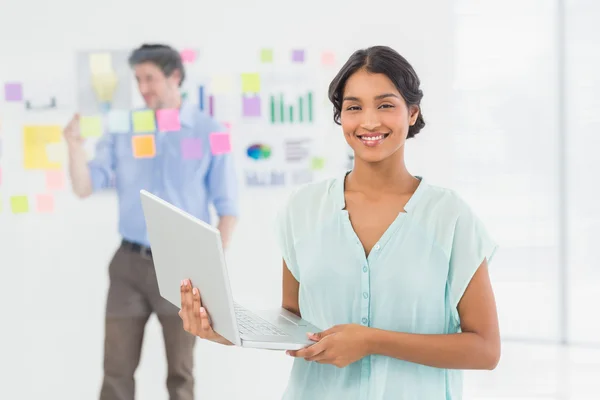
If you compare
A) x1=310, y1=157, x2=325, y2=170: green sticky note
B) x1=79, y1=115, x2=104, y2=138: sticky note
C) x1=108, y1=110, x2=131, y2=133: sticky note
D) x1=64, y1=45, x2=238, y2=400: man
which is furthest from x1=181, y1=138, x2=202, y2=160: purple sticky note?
x1=310, y1=157, x2=325, y2=170: green sticky note

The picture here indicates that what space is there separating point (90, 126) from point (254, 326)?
5.55ft

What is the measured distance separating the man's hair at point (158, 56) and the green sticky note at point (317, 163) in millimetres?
570

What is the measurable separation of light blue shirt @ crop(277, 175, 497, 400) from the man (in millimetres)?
1436

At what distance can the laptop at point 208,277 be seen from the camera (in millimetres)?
1090

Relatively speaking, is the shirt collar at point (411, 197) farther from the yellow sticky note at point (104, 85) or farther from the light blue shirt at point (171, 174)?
the yellow sticky note at point (104, 85)

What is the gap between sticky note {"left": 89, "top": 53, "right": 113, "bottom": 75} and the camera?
268 cm

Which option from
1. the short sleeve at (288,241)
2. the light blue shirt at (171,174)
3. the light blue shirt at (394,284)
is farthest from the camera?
the light blue shirt at (171,174)

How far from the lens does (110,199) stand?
268 centimetres

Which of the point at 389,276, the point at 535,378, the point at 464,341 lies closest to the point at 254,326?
the point at 389,276

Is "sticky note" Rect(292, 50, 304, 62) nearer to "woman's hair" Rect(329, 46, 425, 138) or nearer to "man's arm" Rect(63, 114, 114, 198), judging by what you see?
"man's arm" Rect(63, 114, 114, 198)

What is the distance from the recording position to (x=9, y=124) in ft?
8.84

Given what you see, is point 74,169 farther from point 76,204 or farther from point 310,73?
point 310,73

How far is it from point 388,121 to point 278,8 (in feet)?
5.30

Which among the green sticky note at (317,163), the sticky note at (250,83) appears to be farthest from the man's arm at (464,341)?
the sticky note at (250,83)
